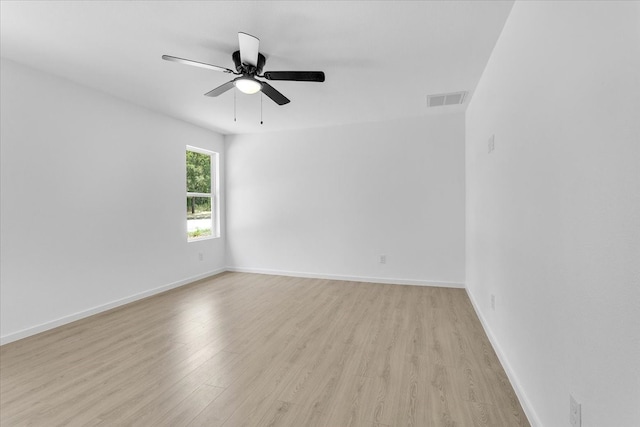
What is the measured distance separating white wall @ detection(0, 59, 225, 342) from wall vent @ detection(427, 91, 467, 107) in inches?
144

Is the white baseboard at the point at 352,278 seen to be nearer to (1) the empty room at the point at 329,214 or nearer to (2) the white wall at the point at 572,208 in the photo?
(1) the empty room at the point at 329,214

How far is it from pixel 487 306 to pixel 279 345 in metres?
1.97

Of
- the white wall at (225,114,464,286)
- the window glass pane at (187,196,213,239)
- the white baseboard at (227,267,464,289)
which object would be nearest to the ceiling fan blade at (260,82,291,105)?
the white wall at (225,114,464,286)

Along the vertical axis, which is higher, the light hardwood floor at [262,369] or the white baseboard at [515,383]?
the white baseboard at [515,383]

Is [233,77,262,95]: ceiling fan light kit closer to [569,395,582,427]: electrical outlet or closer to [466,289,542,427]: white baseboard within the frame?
[569,395,582,427]: electrical outlet

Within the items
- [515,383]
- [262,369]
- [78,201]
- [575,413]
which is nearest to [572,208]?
[575,413]

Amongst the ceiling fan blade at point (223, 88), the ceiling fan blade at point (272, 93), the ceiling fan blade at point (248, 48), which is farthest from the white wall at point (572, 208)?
the ceiling fan blade at point (223, 88)

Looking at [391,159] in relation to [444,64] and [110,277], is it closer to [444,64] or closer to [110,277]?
[444,64]

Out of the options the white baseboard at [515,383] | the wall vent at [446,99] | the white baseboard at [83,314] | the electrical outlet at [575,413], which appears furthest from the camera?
the wall vent at [446,99]

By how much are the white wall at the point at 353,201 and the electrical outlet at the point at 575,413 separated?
3.38 m

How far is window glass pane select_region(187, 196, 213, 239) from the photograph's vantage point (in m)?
5.02

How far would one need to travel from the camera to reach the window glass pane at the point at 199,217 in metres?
5.02

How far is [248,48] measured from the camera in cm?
222

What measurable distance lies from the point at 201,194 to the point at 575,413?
5.21m
